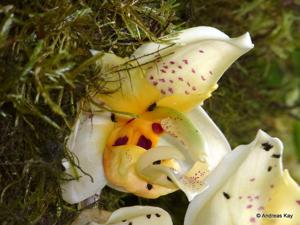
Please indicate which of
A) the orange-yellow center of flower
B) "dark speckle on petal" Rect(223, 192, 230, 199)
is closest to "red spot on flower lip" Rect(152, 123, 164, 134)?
the orange-yellow center of flower

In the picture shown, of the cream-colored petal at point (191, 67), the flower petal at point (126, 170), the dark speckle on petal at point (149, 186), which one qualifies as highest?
the cream-colored petal at point (191, 67)

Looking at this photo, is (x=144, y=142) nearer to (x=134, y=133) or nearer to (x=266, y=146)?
(x=134, y=133)

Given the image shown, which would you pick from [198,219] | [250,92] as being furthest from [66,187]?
[250,92]

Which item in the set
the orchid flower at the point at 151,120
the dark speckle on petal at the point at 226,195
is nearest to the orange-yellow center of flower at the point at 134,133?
the orchid flower at the point at 151,120

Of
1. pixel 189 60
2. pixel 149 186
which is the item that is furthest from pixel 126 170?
pixel 189 60

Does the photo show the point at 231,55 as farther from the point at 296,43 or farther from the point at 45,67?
the point at 296,43

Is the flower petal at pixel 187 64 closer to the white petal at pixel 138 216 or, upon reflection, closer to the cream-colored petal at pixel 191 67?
the cream-colored petal at pixel 191 67
